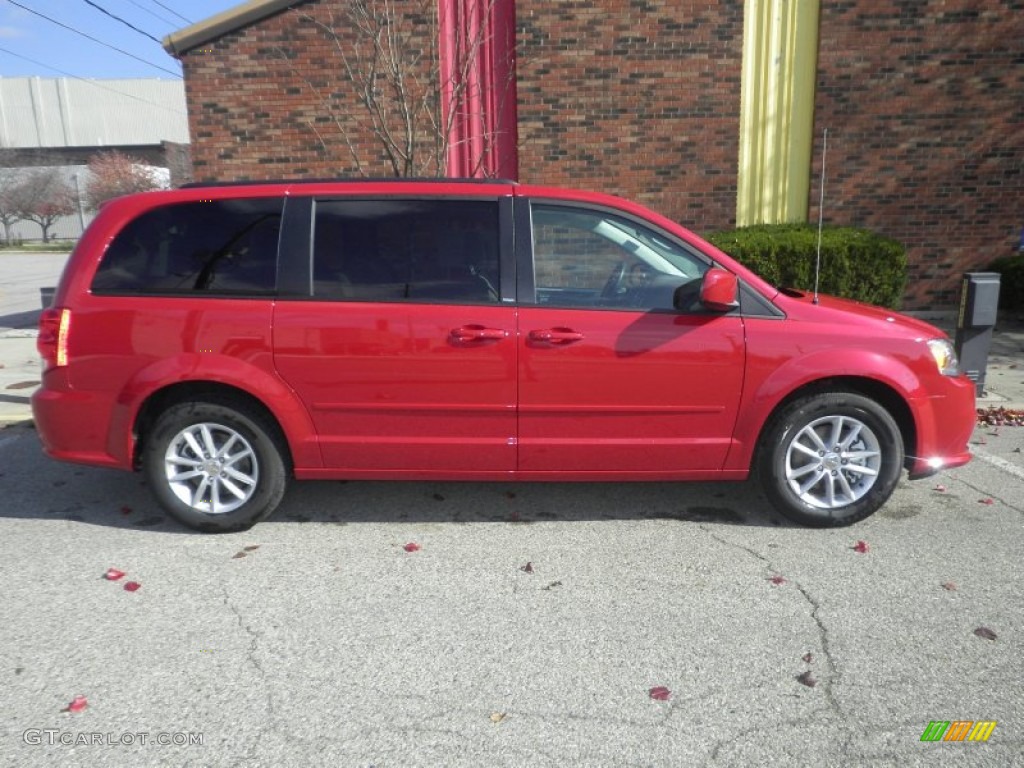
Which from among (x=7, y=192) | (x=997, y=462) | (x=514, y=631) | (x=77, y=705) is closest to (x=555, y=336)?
(x=514, y=631)

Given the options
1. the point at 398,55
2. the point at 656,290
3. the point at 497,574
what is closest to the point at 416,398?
the point at 497,574

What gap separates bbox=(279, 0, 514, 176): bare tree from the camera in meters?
9.16

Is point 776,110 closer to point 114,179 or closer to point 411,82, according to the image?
point 411,82

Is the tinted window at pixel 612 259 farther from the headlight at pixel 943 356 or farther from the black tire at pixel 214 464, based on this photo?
the black tire at pixel 214 464

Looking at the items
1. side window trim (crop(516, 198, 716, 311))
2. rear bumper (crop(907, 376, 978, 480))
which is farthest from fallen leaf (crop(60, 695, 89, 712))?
rear bumper (crop(907, 376, 978, 480))

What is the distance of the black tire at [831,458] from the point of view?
388 cm

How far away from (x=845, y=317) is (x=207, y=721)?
137 inches

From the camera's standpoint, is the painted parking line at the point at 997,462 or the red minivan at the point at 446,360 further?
the painted parking line at the point at 997,462

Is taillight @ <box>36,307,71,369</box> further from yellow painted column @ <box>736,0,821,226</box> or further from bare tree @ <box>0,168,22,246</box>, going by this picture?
bare tree @ <box>0,168,22,246</box>

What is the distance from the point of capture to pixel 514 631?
300cm

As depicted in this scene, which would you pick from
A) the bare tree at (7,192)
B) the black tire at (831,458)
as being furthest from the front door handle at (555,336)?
the bare tree at (7,192)

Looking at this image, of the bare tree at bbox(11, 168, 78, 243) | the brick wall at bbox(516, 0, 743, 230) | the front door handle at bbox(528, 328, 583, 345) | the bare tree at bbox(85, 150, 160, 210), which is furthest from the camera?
the bare tree at bbox(85, 150, 160, 210)

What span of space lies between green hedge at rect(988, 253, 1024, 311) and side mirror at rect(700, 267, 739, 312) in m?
7.84

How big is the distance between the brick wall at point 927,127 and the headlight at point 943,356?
6798 millimetres
